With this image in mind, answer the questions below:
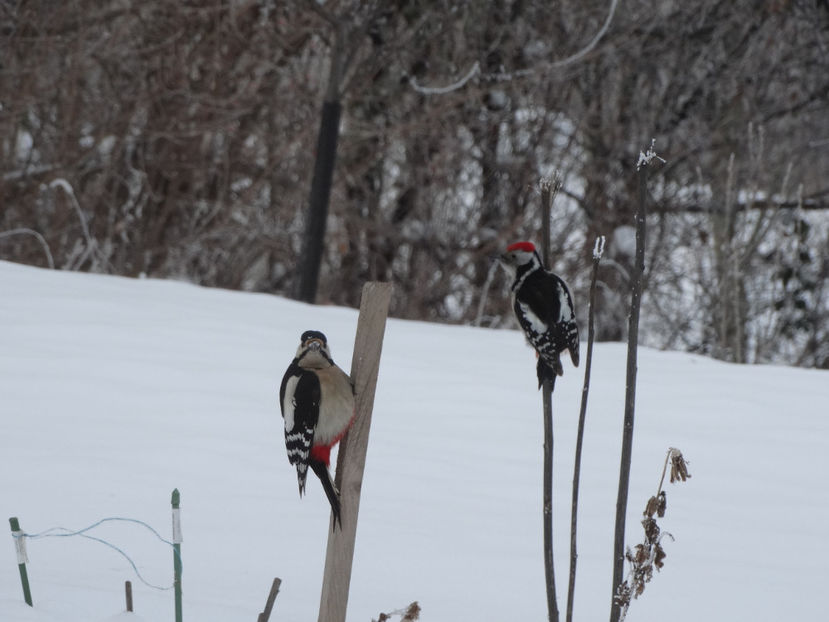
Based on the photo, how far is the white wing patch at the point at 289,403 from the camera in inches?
67.9

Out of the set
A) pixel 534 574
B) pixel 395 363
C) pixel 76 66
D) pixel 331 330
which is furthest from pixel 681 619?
pixel 76 66

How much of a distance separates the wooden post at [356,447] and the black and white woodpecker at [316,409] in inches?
0.9

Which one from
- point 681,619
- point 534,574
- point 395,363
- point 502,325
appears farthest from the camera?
point 502,325

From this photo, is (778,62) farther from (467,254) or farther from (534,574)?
(534,574)

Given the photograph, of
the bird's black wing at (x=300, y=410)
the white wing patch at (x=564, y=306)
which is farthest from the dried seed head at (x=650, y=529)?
the bird's black wing at (x=300, y=410)

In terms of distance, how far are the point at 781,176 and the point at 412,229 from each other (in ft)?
11.8

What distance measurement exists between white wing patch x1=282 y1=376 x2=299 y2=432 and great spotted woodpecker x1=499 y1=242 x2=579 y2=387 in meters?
0.54

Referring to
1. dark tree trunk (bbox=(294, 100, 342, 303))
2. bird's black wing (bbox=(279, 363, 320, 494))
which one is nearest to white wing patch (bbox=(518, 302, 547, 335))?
bird's black wing (bbox=(279, 363, 320, 494))

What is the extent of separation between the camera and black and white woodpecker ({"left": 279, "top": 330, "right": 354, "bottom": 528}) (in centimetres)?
171

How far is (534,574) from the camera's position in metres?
2.65

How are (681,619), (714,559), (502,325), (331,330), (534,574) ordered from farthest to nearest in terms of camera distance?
(502,325) < (331,330) < (714,559) < (534,574) < (681,619)

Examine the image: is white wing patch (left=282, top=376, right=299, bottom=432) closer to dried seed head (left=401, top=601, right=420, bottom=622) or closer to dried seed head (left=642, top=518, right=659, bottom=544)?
dried seed head (left=401, top=601, right=420, bottom=622)

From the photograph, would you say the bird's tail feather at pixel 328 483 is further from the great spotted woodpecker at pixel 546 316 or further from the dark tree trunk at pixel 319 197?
the dark tree trunk at pixel 319 197

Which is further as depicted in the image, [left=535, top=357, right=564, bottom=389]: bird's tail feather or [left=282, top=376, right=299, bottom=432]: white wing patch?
[left=535, top=357, right=564, bottom=389]: bird's tail feather
